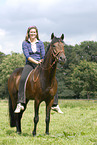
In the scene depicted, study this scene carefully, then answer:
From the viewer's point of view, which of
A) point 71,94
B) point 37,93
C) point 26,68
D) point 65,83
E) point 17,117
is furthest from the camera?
point 65,83

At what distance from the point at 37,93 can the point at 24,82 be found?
630mm

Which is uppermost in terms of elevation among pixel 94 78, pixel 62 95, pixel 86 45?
pixel 86 45

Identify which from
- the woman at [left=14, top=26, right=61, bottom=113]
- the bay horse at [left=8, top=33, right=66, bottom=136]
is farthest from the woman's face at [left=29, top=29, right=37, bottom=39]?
the bay horse at [left=8, top=33, right=66, bottom=136]

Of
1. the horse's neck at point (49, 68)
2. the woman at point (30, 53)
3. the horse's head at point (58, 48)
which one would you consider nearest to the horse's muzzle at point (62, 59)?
the horse's head at point (58, 48)

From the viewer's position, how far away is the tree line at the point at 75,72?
46688 mm

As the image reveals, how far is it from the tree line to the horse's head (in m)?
36.1

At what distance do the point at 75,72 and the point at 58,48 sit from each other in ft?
140

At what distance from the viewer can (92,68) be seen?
46500 mm

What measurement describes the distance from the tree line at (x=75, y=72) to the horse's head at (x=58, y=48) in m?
36.1

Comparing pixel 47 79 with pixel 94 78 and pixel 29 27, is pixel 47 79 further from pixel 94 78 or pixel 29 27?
pixel 94 78

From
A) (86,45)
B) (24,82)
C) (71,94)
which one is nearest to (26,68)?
(24,82)

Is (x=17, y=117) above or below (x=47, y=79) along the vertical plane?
below

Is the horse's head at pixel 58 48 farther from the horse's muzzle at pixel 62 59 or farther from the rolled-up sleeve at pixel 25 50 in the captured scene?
the rolled-up sleeve at pixel 25 50

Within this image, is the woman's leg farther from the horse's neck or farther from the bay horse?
the horse's neck
